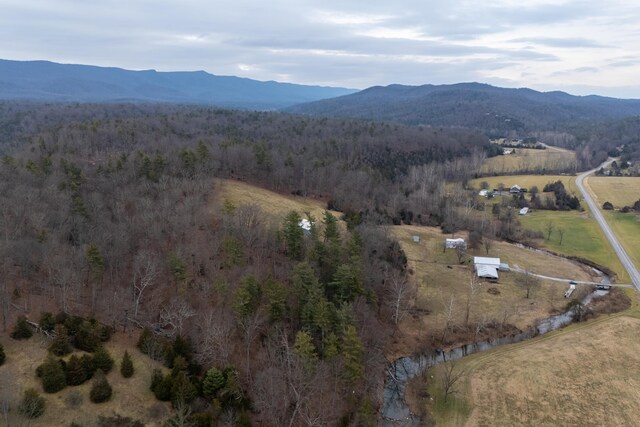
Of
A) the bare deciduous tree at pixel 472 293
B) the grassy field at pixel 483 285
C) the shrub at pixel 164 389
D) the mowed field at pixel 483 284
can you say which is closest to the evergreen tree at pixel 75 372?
the shrub at pixel 164 389

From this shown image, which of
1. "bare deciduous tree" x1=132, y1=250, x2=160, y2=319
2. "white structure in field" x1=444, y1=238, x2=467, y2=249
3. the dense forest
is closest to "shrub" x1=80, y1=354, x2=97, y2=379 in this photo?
the dense forest

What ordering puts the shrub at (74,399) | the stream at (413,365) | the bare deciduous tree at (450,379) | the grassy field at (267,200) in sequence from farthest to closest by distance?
1. the grassy field at (267,200)
2. the bare deciduous tree at (450,379)
3. the stream at (413,365)
4. the shrub at (74,399)

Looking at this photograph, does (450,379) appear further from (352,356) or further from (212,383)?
(212,383)

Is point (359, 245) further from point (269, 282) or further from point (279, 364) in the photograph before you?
point (279, 364)

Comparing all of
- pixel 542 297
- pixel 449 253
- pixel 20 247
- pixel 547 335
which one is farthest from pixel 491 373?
pixel 20 247

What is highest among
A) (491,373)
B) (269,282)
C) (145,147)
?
(145,147)

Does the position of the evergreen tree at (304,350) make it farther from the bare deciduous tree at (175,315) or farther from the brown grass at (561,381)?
the brown grass at (561,381)
